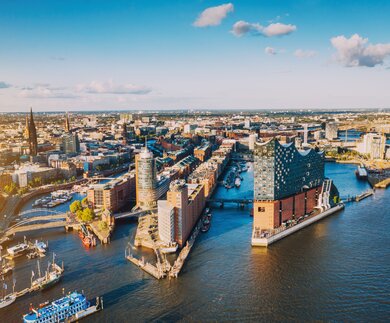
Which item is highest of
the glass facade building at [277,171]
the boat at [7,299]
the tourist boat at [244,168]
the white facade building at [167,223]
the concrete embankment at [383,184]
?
the glass facade building at [277,171]

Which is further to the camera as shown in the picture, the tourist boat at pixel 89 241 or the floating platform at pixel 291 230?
the tourist boat at pixel 89 241

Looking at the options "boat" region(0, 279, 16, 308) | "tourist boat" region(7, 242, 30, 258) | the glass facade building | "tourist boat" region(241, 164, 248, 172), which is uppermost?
the glass facade building

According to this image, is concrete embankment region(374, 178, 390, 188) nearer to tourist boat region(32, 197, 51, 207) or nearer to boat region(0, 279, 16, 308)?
tourist boat region(32, 197, 51, 207)

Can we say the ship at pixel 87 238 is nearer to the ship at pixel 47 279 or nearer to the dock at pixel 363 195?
the ship at pixel 47 279

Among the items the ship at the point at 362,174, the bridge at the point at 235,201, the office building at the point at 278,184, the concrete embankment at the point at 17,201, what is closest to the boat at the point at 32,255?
the concrete embankment at the point at 17,201

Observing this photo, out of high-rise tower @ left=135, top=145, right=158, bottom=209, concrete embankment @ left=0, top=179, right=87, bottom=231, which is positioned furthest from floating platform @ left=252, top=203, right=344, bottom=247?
concrete embankment @ left=0, top=179, right=87, bottom=231

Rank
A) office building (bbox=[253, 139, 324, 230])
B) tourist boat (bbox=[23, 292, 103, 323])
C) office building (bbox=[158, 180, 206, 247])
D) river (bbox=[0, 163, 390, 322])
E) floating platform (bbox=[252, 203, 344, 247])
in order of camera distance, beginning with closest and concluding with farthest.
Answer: tourist boat (bbox=[23, 292, 103, 323])
river (bbox=[0, 163, 390, 322])
office building (bbox=[158, 180, 206, 247])
floating platform (bbox=[252, 203, 344, 247])
office building (bbox=[253, 139, 324, 230])

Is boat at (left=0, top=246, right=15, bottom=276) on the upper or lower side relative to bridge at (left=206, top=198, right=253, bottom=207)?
lower
